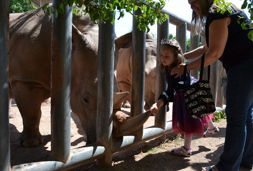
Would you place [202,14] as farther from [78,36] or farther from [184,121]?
[78,36]

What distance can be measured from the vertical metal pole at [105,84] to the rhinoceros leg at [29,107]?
1.23 meters

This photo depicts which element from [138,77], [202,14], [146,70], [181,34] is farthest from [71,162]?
[146,70]

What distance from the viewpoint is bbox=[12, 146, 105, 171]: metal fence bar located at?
7.40ft

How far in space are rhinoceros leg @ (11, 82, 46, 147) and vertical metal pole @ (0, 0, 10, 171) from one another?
6.07 ft

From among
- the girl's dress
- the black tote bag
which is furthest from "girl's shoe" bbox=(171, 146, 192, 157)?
the black tote bag

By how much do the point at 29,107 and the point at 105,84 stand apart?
1.33m

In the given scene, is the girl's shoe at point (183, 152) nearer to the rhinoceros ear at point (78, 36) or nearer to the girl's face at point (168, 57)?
the girl's face at point (168, 57)

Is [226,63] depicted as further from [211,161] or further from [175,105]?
[211,161]

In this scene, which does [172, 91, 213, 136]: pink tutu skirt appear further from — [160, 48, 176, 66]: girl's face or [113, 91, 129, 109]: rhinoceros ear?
[113, 91, 129, 109]: rhinoceros ear

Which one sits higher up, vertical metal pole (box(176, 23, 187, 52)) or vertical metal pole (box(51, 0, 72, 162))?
vertical metal pole (box(176, 23, 187, 52))

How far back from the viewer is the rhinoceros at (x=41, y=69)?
3.37m

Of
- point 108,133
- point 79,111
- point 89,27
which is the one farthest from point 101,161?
point 89,27

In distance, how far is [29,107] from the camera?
3.85 metres

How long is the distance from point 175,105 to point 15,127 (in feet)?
8.25
